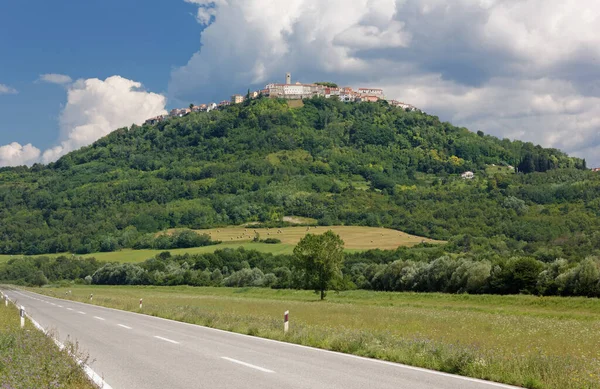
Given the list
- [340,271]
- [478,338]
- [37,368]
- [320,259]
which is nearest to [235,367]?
[37,368]

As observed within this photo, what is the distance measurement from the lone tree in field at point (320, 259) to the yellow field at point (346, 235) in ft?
195

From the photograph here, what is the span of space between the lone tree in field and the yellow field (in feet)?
195

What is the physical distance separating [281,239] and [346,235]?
16023 millimetres

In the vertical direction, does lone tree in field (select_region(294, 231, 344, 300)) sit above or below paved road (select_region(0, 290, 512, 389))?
above

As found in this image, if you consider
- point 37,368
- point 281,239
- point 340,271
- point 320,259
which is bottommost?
point 37,368

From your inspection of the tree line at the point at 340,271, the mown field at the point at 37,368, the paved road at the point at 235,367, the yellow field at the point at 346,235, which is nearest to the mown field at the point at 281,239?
the yellow field at the point at 346,235

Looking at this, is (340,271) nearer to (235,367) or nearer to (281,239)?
(235,367)

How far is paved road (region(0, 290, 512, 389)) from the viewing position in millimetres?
12609

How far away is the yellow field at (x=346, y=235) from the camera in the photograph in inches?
Answer: 5225

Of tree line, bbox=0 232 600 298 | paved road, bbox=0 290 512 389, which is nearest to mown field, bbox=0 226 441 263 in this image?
tree line, bbox=0 232 600 298

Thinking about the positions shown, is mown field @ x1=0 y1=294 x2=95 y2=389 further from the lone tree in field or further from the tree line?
the lone tree in field

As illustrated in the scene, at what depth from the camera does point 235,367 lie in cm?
1483

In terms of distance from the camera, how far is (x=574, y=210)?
145750 millimetres

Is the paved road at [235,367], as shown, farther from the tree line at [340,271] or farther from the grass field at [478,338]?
the tree line at [340,271]
